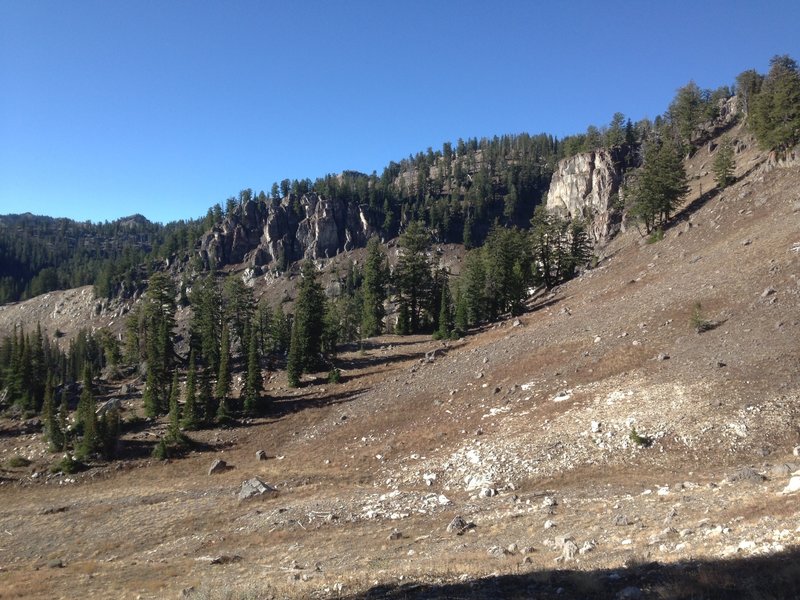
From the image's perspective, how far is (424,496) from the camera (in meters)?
22.5

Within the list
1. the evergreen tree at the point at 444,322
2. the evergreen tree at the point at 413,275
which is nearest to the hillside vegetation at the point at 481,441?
the evergreen tree at the point at 444,322

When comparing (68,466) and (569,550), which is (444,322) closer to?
(68,466)

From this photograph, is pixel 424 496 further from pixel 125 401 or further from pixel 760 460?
pixel 125 401

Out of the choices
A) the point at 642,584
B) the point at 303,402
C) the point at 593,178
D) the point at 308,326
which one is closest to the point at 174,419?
the point at 303,402

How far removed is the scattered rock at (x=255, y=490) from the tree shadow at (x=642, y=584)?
1644cm

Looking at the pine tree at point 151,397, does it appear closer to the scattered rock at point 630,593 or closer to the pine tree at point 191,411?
the pine tree at point 191,411

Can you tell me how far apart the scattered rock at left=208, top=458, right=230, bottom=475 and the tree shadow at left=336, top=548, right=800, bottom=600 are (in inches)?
1038

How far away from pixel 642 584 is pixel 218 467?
3218 cm

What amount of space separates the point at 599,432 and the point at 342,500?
14.0 meters

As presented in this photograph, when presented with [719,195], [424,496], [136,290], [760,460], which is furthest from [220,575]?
[136,290]

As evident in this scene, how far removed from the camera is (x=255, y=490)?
1057 inches

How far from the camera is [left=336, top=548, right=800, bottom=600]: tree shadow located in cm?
838

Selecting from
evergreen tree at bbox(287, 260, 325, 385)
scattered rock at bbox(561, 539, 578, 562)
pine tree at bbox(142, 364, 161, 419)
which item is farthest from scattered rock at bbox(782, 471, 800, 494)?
pine tree at bbox(142, 364, 161, 419)

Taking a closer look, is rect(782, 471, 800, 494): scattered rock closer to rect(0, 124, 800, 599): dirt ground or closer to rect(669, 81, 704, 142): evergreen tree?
rect(0, 124, 800, 599): dirt ground
